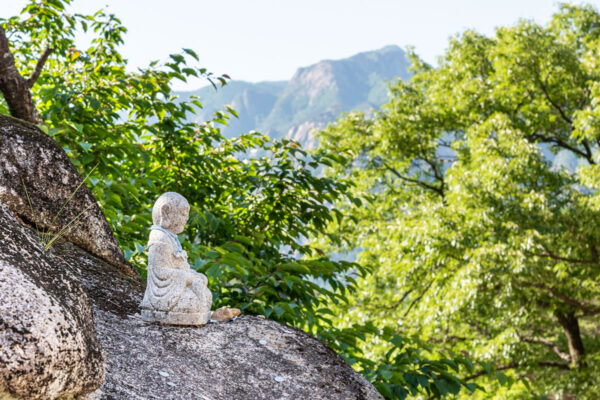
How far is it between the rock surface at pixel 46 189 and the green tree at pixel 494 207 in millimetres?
5500

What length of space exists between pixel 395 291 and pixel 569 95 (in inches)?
289

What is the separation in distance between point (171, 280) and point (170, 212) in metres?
0.53

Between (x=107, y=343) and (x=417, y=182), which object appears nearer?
(x=107, y=343)

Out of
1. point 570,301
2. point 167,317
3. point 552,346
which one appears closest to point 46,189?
point 167,317

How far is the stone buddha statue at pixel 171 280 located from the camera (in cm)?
397

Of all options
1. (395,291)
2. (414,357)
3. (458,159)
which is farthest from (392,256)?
(414,357)

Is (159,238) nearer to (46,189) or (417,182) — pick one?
(46,189)

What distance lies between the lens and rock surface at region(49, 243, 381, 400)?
3.20 meters

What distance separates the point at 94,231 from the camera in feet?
16.2

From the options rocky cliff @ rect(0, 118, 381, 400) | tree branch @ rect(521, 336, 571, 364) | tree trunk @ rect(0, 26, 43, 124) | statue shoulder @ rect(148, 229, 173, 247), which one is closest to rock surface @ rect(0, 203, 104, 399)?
rocky cliff @ rect(0, 118, 381, 400)

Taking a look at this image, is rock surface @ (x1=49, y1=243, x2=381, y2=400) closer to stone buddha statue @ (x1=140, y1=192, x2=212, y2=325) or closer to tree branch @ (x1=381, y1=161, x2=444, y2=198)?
stone buddha statue @ (x1=140, y1=192, x2=212, y2=325)

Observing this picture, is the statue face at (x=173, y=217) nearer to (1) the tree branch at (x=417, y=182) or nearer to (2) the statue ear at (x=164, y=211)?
(2) the statue ear at (x=164, y=211)

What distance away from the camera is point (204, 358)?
3.71m

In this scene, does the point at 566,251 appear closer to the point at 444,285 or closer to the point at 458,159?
the point at 444,285
